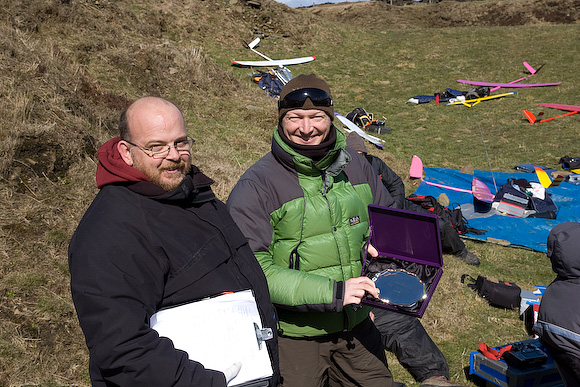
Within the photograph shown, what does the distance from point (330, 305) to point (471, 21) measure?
36708 mm

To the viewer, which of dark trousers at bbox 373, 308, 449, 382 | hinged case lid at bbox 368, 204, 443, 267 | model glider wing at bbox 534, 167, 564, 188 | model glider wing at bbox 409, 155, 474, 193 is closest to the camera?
hinged case lid at bbox 368, 204, 443, 267

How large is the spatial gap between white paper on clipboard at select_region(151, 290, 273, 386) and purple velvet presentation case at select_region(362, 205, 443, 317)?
3.69 ft

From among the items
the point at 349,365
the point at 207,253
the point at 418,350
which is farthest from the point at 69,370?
the point at 418,350

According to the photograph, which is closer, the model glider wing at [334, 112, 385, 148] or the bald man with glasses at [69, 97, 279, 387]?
the bald man with glasses at [69, 97, 279, 387]

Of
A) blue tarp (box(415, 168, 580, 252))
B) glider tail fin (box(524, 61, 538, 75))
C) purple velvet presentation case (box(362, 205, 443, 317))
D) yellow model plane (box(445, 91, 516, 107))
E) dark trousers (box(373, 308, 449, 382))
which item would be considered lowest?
yellow model plane (box(445, 91, 516, 107))

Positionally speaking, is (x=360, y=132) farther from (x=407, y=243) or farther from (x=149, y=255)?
(x=149, y=255)

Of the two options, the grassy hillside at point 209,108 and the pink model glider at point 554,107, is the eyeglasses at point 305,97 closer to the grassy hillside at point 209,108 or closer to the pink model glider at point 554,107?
the grassy hillside at point 209,108

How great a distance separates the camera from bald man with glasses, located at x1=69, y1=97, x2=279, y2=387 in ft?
4.58

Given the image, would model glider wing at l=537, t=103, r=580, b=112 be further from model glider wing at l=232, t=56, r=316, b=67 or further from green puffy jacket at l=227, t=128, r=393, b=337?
green puffy jacket at l=227, t=128, r=393, b=337

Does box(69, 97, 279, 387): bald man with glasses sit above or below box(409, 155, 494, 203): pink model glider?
above

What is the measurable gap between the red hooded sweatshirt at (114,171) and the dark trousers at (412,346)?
3410 millimetres

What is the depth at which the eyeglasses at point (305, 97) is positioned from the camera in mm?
2525

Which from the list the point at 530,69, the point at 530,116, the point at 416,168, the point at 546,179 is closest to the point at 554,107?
the point at 530,116

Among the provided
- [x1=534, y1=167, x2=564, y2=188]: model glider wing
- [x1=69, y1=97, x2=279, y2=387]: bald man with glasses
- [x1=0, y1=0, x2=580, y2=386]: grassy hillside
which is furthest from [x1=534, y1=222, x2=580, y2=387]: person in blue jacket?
[x1=534, y1=167, x2=564, y2=188]: model glider wing
